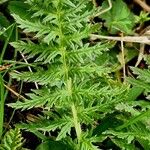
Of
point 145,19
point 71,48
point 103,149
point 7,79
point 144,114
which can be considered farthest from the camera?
point 145,19

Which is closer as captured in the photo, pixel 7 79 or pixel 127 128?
pixel 127 128

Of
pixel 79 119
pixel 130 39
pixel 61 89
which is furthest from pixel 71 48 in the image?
pixel 130 39

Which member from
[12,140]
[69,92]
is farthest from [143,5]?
[12,140]

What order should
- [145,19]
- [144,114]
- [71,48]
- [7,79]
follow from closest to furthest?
[144,114] → [71,48] → [7,79] → [145,19]

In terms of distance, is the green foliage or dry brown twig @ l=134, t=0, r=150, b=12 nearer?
the green foliage

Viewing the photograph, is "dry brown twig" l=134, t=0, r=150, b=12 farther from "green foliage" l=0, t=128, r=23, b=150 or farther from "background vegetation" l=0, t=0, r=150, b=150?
"green foliage" l=0, t=128, r=23, b=150

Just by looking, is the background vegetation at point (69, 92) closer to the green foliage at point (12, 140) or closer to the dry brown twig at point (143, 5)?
the green foliage at point (12, 140)

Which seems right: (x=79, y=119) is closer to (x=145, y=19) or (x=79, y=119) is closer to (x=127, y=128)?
(x=127, y=128)

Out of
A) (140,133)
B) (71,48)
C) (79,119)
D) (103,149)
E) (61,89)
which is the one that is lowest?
(103,149)

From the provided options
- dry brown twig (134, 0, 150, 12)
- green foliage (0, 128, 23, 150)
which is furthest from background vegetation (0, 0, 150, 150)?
dry brown twig (134, 0, 150, 12)

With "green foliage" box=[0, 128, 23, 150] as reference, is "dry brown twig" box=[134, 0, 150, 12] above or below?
above

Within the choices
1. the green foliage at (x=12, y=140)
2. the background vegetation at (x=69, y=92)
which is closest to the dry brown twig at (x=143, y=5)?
the background vegetation at (x=69, y=92)
